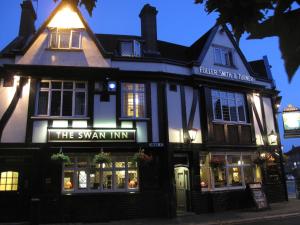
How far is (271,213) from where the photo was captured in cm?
1391

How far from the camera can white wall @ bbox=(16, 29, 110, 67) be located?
14.4 m

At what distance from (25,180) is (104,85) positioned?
5294mm

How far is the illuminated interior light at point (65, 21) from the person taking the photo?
15.0 metres

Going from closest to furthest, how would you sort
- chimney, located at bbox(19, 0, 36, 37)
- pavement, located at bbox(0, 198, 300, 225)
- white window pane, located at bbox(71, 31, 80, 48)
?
1. pavement, located at bbox(0, 198, 300, 225)
2. white window pane, located at bbox(71, 31, 80, 48)
3. chimney, located at bbox(19, 0, 36, 37)

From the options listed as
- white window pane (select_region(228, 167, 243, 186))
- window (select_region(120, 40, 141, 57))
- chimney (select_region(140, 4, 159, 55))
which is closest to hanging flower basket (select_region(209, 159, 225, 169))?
white window pane (select_region(228, 167, 243, 186))

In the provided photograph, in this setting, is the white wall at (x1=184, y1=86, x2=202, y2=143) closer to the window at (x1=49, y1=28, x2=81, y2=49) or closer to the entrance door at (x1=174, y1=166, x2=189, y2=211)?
the entrance door at (x1=174, y1=166, x2=189, y2=211)

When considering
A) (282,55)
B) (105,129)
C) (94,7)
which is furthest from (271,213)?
(282,55)

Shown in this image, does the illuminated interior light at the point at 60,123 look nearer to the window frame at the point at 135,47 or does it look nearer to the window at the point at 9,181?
the window at the point at 9,181

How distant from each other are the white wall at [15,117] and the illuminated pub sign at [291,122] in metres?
14.5

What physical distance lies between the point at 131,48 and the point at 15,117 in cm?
637

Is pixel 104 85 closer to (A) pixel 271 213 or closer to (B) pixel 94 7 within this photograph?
(A) pixel 271 213

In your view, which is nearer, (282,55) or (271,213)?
(282,55)

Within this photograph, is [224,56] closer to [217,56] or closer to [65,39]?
[217,56]

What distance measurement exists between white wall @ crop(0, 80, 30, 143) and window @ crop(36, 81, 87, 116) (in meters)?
0.58
